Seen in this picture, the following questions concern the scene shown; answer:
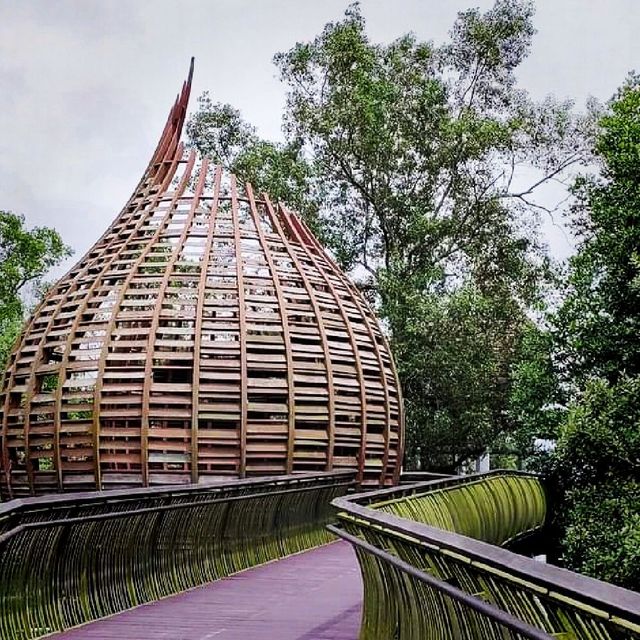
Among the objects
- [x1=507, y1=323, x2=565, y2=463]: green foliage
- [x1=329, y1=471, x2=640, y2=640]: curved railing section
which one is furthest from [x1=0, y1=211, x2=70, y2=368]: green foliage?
[x1=329, y1=471, x2=640, y2=640]: curved railing section

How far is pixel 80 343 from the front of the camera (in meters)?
11.4

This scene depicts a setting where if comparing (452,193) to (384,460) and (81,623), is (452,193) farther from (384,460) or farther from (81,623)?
(81,623)

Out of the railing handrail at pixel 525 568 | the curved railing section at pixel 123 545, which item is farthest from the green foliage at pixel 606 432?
the railing handrail at pixel 525 568

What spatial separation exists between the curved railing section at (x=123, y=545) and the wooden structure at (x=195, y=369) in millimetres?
1366

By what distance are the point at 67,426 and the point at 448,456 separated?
605 inches

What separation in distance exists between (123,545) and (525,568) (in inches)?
173

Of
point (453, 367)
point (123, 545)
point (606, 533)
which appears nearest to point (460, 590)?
point (123, 545)

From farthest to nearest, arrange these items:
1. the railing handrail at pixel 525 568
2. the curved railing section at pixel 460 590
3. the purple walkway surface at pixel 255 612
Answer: the purple walkway surface at pixel 255 612
the curved railing section at pixel 460 590
the railing handrail at pixel 525 568

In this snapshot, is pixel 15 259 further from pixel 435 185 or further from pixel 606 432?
pixel 606 432

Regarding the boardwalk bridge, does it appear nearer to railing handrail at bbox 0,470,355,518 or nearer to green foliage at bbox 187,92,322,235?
railing handrail at bbox 0,470,355,518

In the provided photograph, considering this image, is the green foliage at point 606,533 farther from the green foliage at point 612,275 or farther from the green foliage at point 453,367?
the green foliage at point 453,367

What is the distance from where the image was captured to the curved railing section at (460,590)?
2549mm

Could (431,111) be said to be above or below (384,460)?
above

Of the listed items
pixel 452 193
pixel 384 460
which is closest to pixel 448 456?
pixel 452 193
